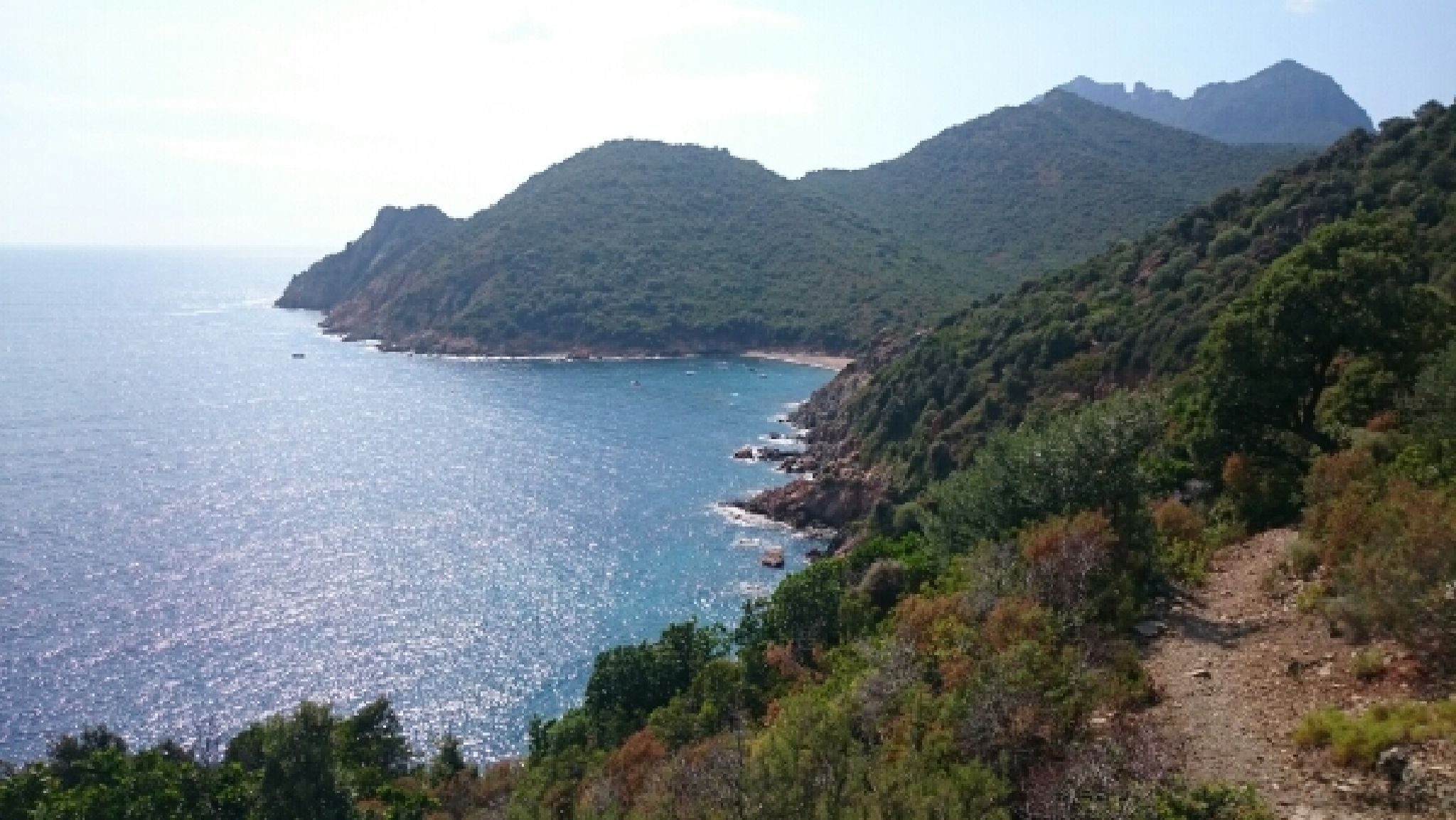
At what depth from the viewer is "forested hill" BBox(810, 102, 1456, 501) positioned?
53.8 meters

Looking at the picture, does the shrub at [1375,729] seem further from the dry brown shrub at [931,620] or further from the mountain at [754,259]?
the mountain at [754,259]

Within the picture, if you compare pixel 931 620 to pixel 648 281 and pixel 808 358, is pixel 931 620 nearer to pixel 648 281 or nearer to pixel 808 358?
pixel 808 358

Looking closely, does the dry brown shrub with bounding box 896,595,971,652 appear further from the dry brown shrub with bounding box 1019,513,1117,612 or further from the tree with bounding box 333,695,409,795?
the tree with bounding box 333,695,409,795

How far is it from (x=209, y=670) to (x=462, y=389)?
74.2 m

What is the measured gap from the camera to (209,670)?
1761 inches

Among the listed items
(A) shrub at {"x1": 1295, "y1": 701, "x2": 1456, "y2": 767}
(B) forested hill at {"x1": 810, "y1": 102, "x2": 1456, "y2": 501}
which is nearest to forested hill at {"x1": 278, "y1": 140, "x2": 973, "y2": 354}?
(B) forested hill at {"x1": 810, "y1": 102, "x2": 1456, "y2": 501}

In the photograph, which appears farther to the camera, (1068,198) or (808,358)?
(1068,198)

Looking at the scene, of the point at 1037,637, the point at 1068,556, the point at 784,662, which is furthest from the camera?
the point at 784,662

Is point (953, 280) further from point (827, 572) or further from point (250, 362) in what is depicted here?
point (827, 572)

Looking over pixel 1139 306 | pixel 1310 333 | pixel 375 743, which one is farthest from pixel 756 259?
pixel 1310 333

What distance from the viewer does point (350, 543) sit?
2451 inches

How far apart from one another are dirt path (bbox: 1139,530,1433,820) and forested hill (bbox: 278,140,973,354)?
125066 mm

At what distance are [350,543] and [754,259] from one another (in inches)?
4730

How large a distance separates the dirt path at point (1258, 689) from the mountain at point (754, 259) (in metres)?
116
